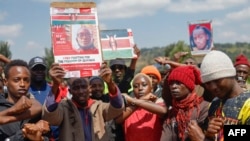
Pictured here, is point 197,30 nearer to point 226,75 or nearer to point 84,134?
point 84,134

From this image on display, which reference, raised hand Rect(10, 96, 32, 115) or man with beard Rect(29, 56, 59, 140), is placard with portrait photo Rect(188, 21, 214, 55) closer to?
man with beard Rect(29, 56, 59, 140)

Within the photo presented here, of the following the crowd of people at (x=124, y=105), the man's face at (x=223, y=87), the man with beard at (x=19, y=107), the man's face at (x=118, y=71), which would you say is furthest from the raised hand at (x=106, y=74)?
the man's face at (x=118, y=71)

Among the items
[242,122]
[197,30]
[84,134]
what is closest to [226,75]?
[242,122]

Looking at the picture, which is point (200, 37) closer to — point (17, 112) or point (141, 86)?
point (141, 86)

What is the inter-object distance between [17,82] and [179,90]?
1665mm

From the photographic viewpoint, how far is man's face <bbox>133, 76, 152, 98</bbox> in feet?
16.7

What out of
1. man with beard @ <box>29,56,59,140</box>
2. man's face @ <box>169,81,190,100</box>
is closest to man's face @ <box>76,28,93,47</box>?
man's face @ <box>169,81,190,100</box>

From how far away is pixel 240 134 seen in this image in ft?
10.3

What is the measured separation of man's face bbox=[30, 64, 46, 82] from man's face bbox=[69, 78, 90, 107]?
56.3 inches

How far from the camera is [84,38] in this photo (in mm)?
4477

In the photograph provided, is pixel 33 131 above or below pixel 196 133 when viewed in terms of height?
above

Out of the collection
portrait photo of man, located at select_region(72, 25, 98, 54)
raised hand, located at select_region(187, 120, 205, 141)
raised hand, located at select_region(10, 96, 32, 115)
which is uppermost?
portrait photo of man, located at select_region(72, 25, 98, 54)

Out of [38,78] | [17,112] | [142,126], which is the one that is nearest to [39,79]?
[38,78]

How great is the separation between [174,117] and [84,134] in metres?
0.98
